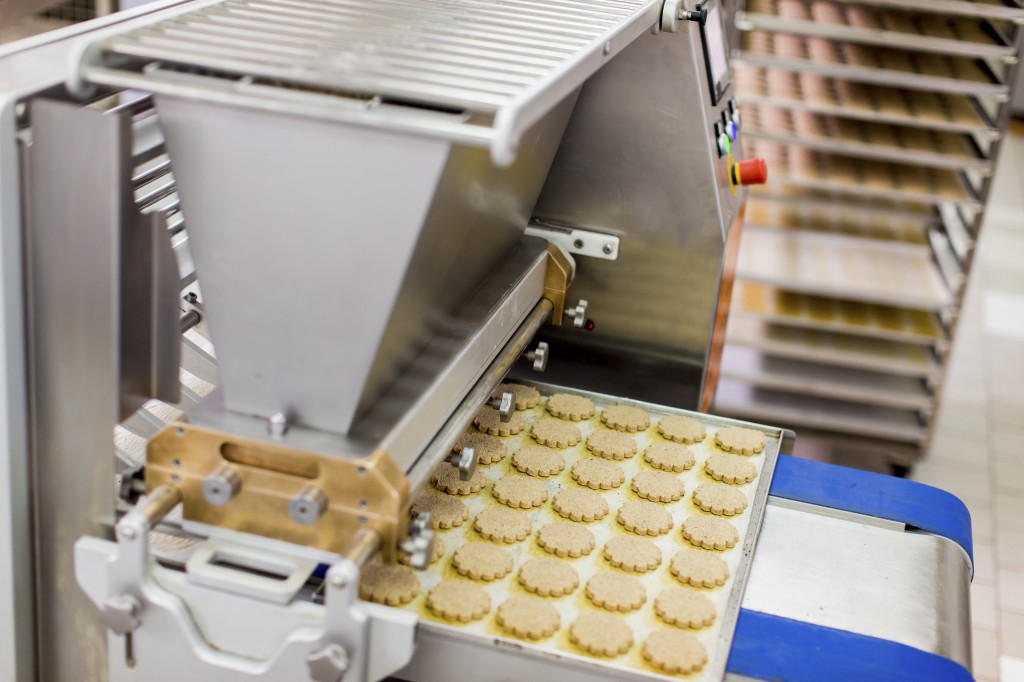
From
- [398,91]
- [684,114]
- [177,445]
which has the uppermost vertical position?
[398,91]

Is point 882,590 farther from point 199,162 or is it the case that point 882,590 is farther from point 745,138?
point 745,138

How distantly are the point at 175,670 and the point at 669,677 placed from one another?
0.68 metres

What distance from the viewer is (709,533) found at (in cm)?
182

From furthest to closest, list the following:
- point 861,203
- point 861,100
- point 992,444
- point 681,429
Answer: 1. point 992,444
2. point 861,203
3. point 861,100
4. point 681,429

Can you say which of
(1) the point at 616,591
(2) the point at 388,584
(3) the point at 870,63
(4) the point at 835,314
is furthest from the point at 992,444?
(2) the point at 388,584

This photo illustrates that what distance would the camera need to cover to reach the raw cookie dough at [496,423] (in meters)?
2.10

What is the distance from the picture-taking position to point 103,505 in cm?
152

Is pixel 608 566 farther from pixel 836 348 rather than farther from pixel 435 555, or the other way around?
pixel 836 348

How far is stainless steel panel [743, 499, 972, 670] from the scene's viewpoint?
5.51 ft

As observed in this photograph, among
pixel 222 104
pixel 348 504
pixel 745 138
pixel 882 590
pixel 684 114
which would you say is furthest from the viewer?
pixel 745 138

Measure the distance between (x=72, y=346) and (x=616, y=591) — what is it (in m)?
0.85

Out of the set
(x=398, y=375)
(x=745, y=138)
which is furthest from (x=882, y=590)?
(x=745, y=138)

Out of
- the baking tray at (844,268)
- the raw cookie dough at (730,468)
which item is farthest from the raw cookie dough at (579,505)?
the baking tray at (844,268)

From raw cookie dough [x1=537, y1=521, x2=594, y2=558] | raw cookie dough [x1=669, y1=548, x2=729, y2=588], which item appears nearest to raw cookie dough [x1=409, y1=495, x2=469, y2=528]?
raw cookie dough [x1=537, y1=521, x2=594, y2=558]
